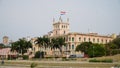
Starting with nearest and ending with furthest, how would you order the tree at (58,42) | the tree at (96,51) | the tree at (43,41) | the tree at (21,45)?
the tree at (96,51)
the tree at (58,42)
the tree at (43,41)
the tree at (21,45)

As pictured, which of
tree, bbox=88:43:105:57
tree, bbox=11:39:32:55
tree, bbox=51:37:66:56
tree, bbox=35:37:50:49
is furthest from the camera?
tree, bbox=11:39:32:55

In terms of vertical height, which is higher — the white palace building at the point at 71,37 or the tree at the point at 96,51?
the white palace building at the point at 71,37

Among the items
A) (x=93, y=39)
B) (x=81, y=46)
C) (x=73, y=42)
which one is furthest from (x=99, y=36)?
(x=81, y=46)

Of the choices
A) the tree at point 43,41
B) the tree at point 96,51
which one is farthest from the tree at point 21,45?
the tree at point 96,51

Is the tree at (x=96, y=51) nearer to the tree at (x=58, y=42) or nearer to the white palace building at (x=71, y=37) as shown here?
the tree at (x=58, y=42)

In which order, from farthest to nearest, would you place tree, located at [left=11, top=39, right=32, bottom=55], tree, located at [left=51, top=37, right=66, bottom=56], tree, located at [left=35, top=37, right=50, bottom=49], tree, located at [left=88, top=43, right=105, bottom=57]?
tree, located at [left=11, top=39, right=32, bottom=55] < tree, located at [left=35, top=37, right=50, bottom=49] < tree, located at [left=51, top=37, right=66, bottom=56] < tree, located at [left=88, top=43, right=105, bottom=57]

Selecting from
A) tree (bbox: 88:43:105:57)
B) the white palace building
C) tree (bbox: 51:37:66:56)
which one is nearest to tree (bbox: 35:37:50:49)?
tree (bbox: 51:37:66:56)

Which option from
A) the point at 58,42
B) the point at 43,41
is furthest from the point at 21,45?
the point at 58,42

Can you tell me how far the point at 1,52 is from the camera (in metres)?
98.6

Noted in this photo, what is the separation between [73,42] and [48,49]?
493 inches

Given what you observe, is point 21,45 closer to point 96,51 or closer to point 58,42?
point 58,42

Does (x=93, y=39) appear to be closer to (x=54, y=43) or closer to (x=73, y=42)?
(x=73, y=42)

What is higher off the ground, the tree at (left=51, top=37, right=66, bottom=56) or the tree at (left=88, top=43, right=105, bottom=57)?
the tree at (left=51, top=37, right=66, bottom=56)

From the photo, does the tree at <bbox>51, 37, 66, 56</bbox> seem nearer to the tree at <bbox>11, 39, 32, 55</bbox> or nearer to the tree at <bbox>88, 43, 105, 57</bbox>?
the tree at <bbox>11, 39, 32, 55</bbox>
